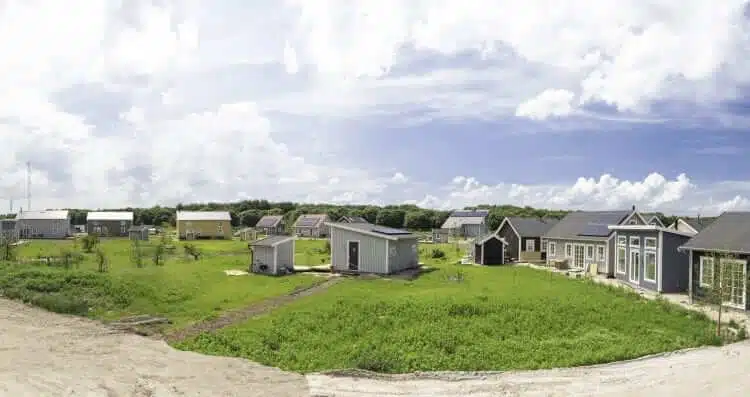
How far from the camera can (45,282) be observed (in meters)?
26.9

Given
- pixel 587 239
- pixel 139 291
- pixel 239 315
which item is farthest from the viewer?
pixel 587 239

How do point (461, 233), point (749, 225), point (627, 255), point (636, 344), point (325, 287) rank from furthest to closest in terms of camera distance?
point (461, 233) < point (627, 255) < point (325, 287) < point (749, 225) < point (636, 344)

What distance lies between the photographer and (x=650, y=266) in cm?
3269

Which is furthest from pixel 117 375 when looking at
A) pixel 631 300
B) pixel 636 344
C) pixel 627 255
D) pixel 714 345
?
pixel 627 255

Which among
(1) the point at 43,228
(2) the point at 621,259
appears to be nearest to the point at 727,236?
(2) the point at 621,259

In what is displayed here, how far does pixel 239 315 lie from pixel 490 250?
1104 inches

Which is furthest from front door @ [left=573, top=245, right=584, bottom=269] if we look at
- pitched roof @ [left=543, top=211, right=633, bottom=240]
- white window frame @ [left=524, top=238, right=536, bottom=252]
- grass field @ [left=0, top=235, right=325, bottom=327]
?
grass field @ [left=0, top=235, right=325, bottom=327]

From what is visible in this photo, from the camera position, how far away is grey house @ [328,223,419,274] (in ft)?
126

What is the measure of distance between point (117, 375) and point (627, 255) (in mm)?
29066

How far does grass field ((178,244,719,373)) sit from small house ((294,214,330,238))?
7214 centimetres

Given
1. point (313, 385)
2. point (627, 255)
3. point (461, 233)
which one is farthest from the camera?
point (461, 233)

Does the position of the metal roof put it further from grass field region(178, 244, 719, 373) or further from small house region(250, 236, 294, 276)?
grass field region(178, 244, 719, 373)

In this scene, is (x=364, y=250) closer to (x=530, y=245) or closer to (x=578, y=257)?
(x=578, y=257)

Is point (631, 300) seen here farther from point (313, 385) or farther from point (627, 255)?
point (313, 385)
